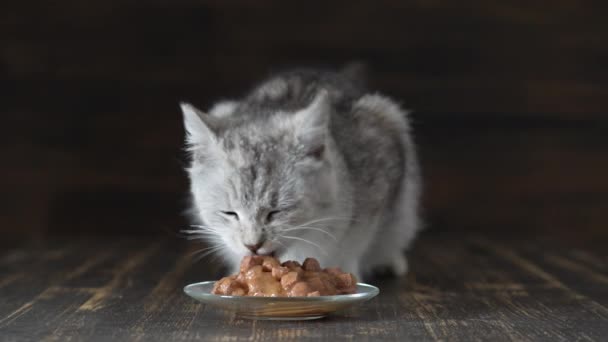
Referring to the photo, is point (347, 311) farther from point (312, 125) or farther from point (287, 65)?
point (287, 65)

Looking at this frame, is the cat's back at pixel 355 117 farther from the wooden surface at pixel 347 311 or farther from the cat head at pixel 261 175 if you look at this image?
the wooden surface at pixel 347 311

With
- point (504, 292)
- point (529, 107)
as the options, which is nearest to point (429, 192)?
point (529, 107)

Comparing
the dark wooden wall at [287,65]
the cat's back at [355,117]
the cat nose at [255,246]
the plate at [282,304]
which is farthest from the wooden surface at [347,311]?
the dark wooden wall at [287,65]

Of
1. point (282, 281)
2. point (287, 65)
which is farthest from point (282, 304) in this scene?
point (287, 65)

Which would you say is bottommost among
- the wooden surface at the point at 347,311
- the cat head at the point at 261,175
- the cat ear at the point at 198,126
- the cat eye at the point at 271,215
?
the wooden surface at the point at 347,311

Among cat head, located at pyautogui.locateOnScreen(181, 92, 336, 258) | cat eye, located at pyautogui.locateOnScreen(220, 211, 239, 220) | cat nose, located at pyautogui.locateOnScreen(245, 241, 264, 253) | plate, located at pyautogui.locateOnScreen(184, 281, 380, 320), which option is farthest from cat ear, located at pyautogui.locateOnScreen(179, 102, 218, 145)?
plate, located at pyautogui.locateOnScreen(184, 281, 380, 320)

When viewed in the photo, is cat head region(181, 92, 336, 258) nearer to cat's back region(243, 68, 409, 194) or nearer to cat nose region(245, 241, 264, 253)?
cat nose region(245, 241, 264, 253)
